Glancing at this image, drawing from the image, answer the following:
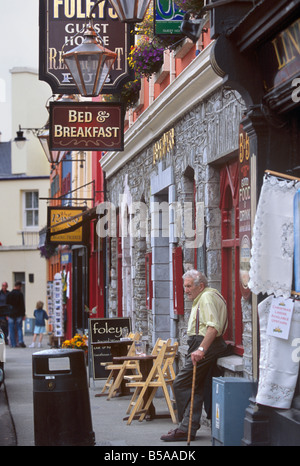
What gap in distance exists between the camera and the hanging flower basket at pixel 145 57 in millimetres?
14531

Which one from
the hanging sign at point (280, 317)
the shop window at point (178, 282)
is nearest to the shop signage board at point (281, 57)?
the hanging sign at point (280, 317)

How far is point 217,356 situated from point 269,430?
1835 millimetres

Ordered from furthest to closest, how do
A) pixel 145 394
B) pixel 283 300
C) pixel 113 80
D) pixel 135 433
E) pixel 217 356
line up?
pixel 113 80, pixel 145 394, pixel 135 433, pixel 217 356, pixel 283 300

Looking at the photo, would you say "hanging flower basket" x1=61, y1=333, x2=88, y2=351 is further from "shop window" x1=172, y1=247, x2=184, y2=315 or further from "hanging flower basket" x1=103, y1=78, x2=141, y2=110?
"shop window" x1=172, y1=247, x2=184, y2=315

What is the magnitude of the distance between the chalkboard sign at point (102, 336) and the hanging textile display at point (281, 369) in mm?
7819

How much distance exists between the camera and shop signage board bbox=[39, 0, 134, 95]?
14.3m

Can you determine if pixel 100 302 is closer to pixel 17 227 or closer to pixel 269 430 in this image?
pixel 269 430

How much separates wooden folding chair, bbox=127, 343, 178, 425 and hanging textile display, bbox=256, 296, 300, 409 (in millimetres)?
3387

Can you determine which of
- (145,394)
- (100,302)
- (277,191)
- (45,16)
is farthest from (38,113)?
(277,191)

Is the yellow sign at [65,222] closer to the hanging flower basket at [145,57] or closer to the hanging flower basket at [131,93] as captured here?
the hanging flower basket at [131,93]

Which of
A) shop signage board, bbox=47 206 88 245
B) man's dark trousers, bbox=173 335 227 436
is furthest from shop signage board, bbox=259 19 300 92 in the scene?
shop signage board, bbox=47 206 88 245

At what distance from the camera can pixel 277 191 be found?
8.38m

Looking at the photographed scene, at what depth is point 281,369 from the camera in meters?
8.26
